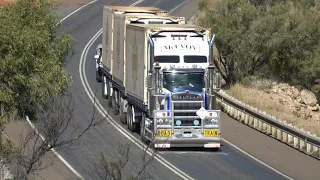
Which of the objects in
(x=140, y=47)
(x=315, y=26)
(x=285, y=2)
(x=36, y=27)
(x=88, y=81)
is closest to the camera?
(x=36, y=27)

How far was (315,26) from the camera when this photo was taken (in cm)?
4534

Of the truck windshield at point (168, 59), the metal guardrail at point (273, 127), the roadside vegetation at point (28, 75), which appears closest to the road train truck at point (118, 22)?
the truck windshield at point (168, 59)

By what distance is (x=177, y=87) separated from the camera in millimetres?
27844

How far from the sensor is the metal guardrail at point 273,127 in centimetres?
2825

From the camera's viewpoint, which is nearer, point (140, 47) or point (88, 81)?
point (140, 47)

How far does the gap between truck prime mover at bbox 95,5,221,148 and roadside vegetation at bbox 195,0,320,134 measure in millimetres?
12882

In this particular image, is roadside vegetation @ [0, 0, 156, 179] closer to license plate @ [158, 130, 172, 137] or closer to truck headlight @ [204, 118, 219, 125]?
license plate @ [158, 130, 172, 137]

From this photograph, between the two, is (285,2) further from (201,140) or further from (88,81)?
(201,140)

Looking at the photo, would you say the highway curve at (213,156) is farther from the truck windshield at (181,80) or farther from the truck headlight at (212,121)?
the truck windshield at (181,80)

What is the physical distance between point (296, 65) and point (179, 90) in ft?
59.8

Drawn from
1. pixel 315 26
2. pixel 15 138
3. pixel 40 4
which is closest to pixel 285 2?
pixel 315 26

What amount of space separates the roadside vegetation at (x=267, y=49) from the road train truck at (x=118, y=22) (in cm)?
749

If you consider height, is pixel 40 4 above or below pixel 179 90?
above

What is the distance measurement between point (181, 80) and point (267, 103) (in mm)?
11628
